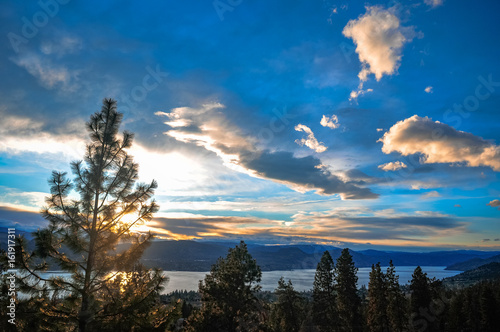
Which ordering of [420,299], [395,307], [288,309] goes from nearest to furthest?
[395,307]
[288,309]
[420,299]

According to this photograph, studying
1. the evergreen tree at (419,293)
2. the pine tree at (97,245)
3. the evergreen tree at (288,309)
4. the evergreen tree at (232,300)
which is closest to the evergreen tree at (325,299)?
the evergreen tree at (288,309)

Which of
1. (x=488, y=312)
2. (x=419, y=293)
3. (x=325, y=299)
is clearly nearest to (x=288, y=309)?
(x=325, y=299)

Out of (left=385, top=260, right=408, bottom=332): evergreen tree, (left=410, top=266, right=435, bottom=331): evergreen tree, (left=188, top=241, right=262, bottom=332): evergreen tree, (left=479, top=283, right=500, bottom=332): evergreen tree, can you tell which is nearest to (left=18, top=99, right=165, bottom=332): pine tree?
(left=188, top=241, right=262, bottom=332): evergreen tree

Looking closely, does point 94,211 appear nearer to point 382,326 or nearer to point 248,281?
point 248,281

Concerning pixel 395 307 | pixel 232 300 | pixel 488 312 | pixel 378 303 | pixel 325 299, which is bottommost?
pixel 488 312

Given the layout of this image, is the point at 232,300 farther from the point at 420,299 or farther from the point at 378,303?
the point at 420,299

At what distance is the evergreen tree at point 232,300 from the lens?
73.6 ft

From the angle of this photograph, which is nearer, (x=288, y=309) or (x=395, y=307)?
(x=395, y=307)

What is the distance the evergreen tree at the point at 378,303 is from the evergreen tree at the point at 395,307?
1.98 feet

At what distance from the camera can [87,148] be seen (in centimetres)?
1130

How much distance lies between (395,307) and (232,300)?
2685 centimetres

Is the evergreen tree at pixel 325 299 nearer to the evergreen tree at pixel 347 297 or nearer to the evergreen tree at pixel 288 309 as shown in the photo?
the evergreen tree at pixel 347 297

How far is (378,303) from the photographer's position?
39.3 metres

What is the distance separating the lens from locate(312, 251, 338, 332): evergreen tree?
126ft
